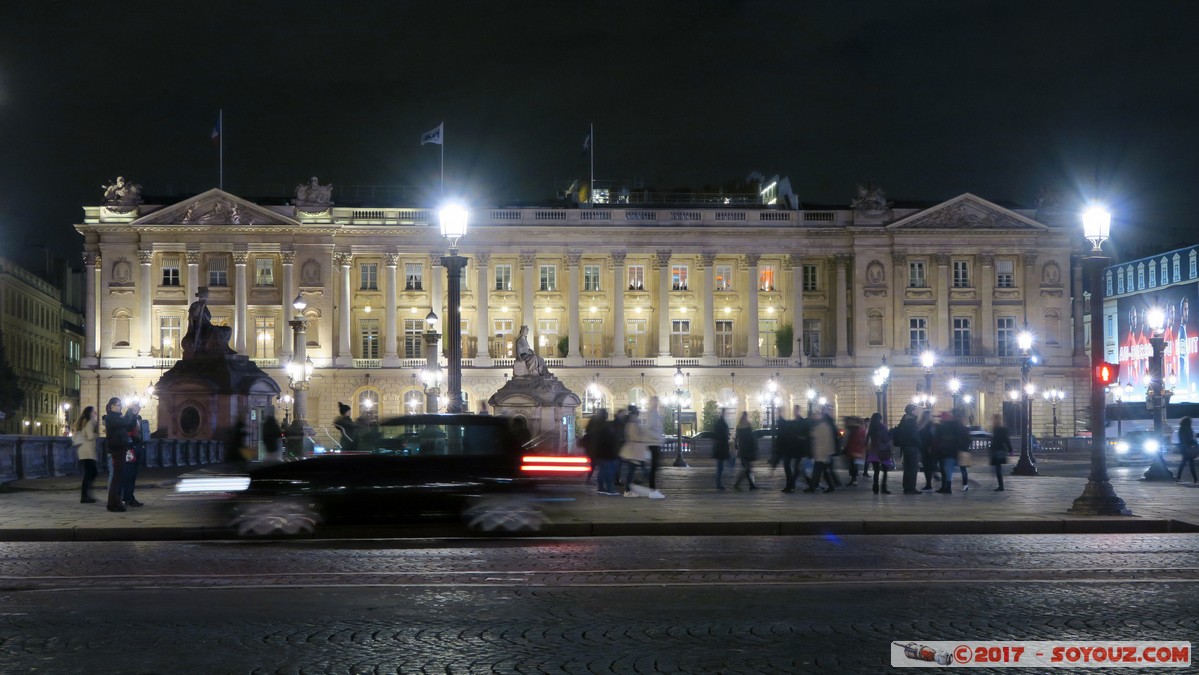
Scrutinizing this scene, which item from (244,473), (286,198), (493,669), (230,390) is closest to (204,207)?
(286,198)

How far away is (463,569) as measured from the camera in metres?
14.9

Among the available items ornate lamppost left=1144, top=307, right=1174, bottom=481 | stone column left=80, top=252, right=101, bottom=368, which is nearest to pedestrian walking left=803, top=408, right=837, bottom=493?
ornate lamppost left=1144, top=307, right=1174, bottom=481

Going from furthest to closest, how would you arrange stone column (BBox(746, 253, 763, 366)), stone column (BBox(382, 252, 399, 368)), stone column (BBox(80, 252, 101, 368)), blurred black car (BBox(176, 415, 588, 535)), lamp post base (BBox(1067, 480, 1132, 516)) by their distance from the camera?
1. stone column (BBox(746, 253, 763, 366))
2. stone column (BBox(382, 252, 399, 368))
3. stone column (BBox(80, 252, 101, 368))
4. lamp post base (BBox(1067, 480, 1132, 516))
5. blurred black car (BBox(176, 415, 588, 535))

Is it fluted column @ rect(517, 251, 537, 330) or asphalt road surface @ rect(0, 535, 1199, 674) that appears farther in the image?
fluted column @ rect(517, 251, 537, 330)

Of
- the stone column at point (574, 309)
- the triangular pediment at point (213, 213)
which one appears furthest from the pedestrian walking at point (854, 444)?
the triangular pediment at point (213, 213)

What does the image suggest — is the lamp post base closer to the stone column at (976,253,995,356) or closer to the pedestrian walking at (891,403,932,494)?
the pedestrian walking at (891,403,932,494)

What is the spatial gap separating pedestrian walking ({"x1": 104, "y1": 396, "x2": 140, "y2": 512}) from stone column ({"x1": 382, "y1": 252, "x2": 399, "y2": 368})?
77422 mm

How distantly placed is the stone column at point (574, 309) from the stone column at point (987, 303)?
94.0 ft

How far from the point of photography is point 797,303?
4067 inches

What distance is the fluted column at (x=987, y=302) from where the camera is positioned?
340ft

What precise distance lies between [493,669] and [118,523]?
12.5 metres

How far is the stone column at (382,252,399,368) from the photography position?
101 metres

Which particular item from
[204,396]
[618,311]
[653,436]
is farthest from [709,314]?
[653,436]

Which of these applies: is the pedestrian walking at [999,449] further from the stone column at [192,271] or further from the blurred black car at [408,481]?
the stone column at [192,271]
